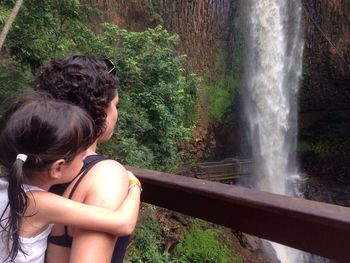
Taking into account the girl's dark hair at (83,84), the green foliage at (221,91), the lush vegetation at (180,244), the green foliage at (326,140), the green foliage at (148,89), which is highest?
the girl's dark hair at (83,84)

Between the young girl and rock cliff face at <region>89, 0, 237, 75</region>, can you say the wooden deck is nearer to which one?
rock cliff face at <region>89, 0, 237, 75</region>

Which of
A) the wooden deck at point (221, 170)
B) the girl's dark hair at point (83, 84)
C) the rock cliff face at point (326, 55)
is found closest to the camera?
the girl's dark hair at point (83, 84)

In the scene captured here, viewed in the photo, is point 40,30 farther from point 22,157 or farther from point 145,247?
point 22,157

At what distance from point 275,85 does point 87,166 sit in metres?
11.9

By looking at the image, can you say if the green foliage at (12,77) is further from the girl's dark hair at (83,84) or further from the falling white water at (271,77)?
the falling white water at (271,77)

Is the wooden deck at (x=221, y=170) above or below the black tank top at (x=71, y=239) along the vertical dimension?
below

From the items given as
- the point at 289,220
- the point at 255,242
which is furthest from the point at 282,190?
the point at 289,220

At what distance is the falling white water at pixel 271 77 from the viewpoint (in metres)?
12.3

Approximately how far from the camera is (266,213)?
114 cm

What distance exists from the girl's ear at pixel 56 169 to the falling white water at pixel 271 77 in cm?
1157

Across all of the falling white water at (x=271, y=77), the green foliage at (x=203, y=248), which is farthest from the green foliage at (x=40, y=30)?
the falling white water at (x=271, y=77)

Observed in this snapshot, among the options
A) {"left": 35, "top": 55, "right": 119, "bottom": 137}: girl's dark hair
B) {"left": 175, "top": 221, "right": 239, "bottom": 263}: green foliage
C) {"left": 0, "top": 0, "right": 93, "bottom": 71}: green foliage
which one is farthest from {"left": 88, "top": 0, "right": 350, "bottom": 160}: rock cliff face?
{"left": 35, "top": 55, "right": 119, "bottom": 137}: girl's dark hair

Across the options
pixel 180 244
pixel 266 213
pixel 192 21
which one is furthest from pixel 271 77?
pixel 266 213

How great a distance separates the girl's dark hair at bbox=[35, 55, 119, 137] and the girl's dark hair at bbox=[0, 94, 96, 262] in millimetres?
68
